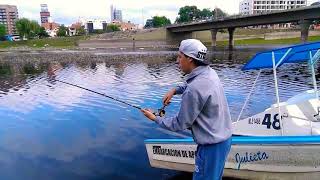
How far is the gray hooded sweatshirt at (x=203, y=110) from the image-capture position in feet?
14.2

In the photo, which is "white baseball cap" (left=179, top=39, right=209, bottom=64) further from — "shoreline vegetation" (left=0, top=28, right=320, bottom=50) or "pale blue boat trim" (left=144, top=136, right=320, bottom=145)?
"shoreline vegetation" (left=0, top=28, right=320, bottom=50)

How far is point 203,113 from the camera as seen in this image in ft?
14.6

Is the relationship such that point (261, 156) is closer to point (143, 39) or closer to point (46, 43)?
point (143, 39)

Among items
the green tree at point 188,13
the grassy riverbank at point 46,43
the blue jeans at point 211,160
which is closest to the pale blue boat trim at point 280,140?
the blue jeans at point 211,160

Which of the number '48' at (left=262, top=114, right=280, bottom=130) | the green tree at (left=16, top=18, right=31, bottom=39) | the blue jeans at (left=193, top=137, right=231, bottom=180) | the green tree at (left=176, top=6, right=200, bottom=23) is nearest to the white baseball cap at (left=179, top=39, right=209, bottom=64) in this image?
the blue jeans at (left=193, top=137, right=231, bottom=180)

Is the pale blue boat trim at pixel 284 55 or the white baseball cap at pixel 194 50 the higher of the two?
the white baseball cap at pixel 194 50

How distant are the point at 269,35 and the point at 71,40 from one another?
234 feet

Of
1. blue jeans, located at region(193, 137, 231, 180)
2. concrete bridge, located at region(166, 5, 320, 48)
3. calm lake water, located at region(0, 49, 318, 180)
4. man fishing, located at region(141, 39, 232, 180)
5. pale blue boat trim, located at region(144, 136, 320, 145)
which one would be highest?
concrete bridge, located at region(166, 5, 320, 48)

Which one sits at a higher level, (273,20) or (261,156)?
(273,20)

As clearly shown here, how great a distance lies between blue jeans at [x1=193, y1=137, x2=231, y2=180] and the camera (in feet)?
15.0

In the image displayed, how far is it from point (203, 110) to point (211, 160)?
2.23 ft

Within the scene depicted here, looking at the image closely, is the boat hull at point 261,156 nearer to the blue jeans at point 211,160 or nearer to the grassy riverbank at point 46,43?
the blue jeans at point 211,160

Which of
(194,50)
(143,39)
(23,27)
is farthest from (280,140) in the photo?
(23,27)

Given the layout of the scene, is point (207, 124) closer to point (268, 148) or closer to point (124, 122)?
point (268, 148)
